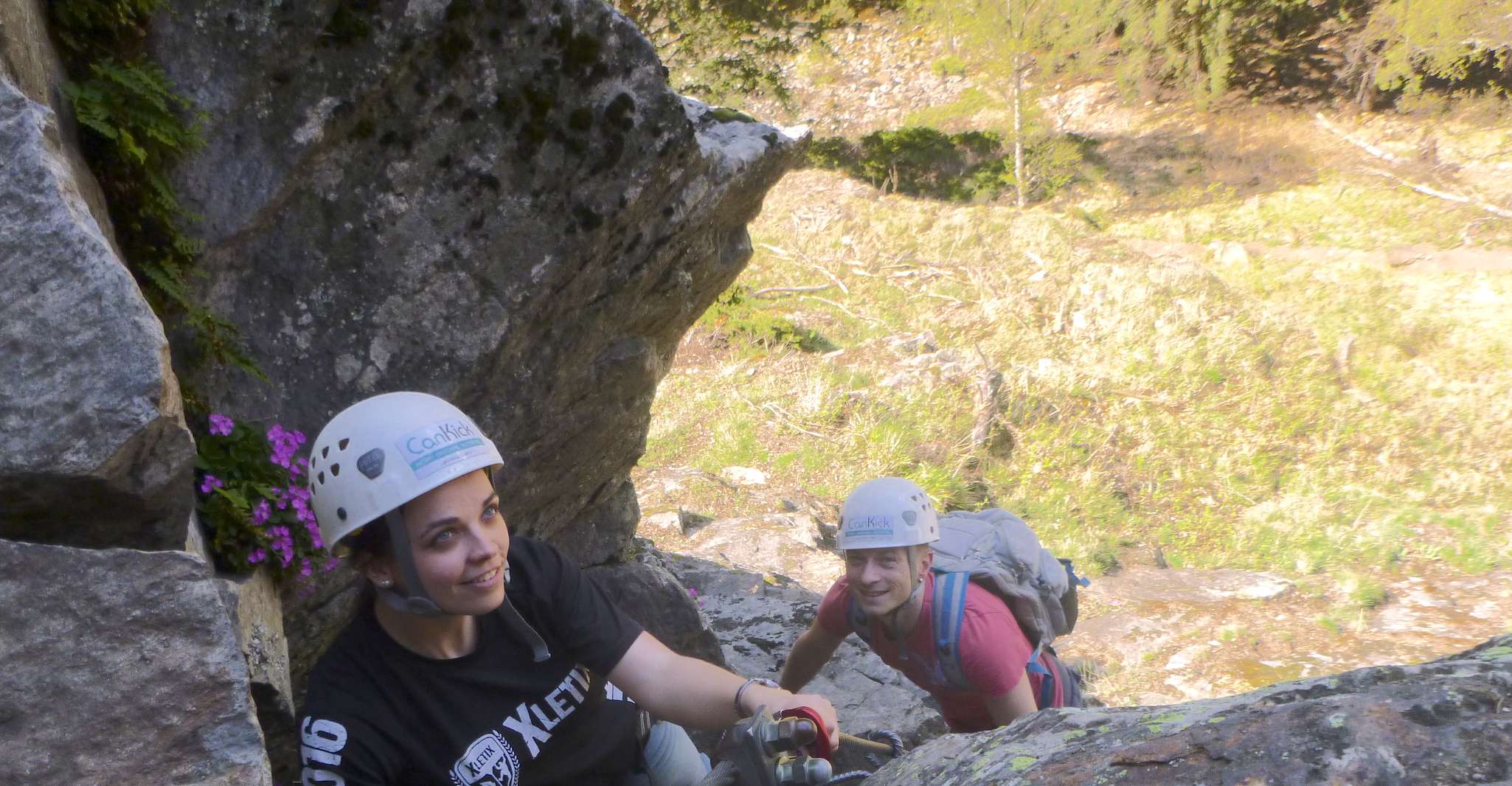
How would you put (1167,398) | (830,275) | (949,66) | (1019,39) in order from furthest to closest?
(949,66)
(1019,39)
(830,275)
(1167,398)

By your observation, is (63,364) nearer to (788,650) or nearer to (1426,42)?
(788,650)

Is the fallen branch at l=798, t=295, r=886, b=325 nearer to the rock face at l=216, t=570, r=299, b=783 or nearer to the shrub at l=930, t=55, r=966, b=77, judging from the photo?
the shrub at l=930, t=55, r=966, b=77

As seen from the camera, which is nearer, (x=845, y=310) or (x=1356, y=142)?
(x=845, y=310)

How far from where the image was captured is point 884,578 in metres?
3.71

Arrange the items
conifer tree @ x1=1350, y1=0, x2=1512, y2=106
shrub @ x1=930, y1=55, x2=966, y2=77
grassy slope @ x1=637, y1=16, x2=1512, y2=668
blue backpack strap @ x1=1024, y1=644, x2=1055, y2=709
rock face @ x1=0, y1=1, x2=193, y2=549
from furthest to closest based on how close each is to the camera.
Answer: shrub @ x1=930, y1=55, x2=966, y2=77
conifer tree @ x1=1350, y1=0, x2=1512, y2=106
grassy slope @ x1=637, y1=16, x2=1512, y2=668
blue backpack strap @ x1=1024, y1=644, x2=1055, y2=709
rock face @ x1=0, y1=1, x2=193, y2=549

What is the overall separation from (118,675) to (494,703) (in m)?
0.85

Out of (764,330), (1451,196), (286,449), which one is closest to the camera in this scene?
(286,449)

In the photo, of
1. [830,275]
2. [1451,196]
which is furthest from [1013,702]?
[1451,196]

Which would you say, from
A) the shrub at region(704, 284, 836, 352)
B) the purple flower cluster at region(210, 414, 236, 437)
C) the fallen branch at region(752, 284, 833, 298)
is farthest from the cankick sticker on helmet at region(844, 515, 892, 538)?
the fallen branch at region(752, 284, 833, 298)

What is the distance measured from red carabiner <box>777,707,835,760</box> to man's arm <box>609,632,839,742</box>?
99mm

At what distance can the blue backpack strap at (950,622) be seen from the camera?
3.57 metres

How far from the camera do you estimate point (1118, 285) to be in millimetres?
15602

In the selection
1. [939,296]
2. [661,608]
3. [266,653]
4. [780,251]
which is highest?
[266,653]

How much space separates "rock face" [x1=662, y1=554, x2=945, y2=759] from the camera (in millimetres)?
5281
